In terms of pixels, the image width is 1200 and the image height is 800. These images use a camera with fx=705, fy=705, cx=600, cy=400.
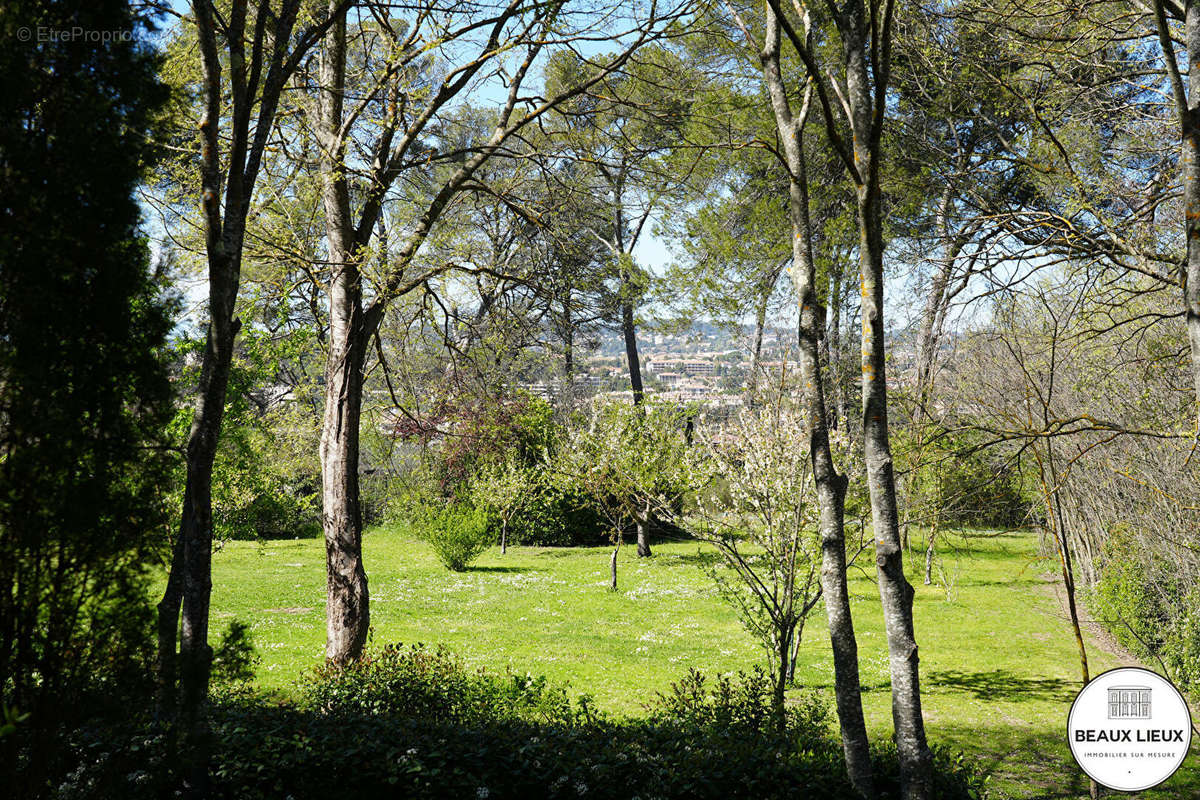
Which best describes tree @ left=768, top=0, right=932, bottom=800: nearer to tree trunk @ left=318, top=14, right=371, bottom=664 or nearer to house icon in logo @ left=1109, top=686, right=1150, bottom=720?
house icon in logo @ left=1109, top=686, right=1150, bottom=720

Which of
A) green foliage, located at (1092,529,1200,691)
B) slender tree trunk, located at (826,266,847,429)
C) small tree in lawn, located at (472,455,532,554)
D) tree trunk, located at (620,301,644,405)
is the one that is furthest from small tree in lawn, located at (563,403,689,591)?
green foliage, located at (1092,529,1200,691)

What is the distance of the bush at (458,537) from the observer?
15.2 meters

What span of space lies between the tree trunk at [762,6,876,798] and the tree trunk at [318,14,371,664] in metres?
3.63

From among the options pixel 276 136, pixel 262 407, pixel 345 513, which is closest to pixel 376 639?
pixel 345 513

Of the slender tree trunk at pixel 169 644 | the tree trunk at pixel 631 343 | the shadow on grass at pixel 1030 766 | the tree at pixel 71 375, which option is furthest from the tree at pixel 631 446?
the tree at pixel 71 375

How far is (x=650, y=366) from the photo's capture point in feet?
101

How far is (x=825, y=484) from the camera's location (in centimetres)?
379

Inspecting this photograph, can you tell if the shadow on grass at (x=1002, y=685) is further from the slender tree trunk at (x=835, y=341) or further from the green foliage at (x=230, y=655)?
the green foliage at (x=230, y=655)

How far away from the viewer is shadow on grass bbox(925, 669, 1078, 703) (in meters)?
7.95

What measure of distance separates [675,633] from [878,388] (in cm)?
821

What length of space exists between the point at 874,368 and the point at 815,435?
69 centimetres

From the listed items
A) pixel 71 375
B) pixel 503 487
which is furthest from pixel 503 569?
pixel 71 375

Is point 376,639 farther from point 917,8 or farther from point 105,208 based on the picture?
point 917,8

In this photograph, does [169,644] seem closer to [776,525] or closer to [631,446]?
[776,525]
